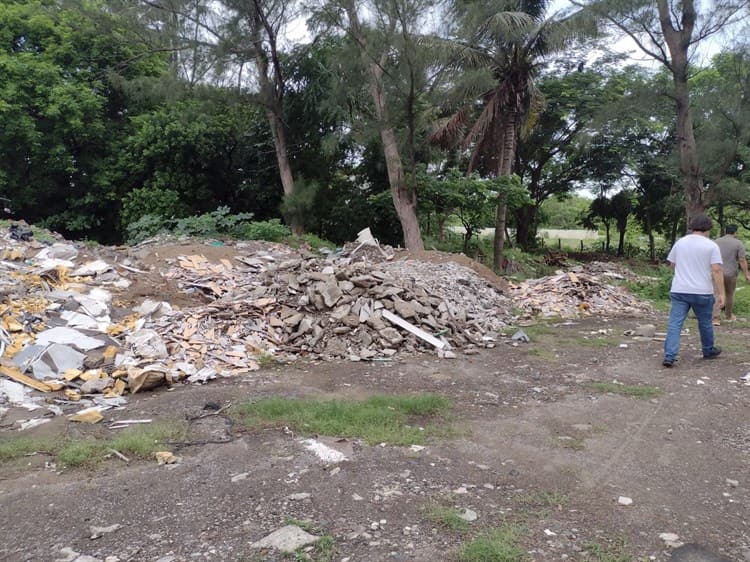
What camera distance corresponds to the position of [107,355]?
6.04 m

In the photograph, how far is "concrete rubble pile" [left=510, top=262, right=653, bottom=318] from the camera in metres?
9.80

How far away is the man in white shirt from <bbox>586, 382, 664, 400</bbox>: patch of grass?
0.89 meters

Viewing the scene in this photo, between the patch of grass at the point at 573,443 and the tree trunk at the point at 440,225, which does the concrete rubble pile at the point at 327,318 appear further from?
the tree trunk at the point at 440,225

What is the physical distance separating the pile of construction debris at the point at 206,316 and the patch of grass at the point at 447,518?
3179 mm

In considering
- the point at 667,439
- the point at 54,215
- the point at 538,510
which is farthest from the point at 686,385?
A: the point at 54,215

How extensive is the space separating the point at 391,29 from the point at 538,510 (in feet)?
38.2

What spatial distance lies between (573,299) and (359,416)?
7216mm

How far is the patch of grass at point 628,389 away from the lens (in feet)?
16.1

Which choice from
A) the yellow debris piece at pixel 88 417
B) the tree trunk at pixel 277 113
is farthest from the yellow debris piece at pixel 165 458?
the tree trunk at pixel 277 113

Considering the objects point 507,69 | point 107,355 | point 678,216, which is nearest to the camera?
point 107,355

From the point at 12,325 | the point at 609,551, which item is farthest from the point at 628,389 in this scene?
the point at 12,325

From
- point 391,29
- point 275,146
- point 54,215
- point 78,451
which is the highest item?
point 391,29

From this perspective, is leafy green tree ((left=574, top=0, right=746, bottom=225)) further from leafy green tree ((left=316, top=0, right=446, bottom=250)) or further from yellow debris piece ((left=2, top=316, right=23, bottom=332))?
yellow debris piece ((left=2, top=316, right=23, bottom=332))

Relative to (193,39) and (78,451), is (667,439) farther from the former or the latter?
(193,39)
